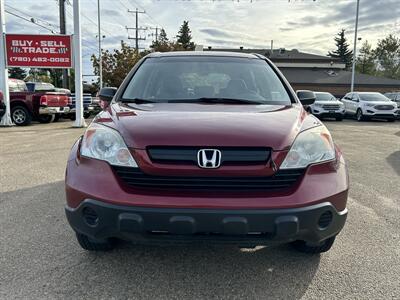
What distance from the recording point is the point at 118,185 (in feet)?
8.03

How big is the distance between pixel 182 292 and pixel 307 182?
43.7 inches

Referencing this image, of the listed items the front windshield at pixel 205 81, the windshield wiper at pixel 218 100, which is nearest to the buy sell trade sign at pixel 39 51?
the front windshield at pixel 205 81

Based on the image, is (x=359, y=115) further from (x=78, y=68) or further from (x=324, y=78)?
(x=324, y=78)

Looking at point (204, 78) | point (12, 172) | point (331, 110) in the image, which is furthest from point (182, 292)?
point (331, 110)

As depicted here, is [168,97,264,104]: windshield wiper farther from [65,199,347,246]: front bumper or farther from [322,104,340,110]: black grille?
[322,104,340,110]: black grille

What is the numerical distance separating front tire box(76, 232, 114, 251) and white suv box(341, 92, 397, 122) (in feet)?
64.4

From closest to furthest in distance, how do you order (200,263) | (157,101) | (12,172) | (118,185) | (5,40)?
(118,185) → (200,263) → (157,101) → (12,172) → (5,40)

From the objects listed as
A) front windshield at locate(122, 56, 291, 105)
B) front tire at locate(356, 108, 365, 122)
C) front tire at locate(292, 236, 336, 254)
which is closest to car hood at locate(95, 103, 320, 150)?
front windshield at locate(122, 56, 291, 105)

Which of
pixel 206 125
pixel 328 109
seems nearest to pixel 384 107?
pixel 328 109

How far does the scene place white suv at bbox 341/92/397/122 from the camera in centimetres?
2019

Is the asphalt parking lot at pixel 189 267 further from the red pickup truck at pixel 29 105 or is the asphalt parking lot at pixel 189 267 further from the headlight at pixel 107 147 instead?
the red pickup truck at pixel 29 105

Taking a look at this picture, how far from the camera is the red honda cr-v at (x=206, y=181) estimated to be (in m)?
2.33

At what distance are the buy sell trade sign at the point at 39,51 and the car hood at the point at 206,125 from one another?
44.4 ft

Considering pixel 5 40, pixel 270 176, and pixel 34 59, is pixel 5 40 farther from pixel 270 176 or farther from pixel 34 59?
pixel 270 176
